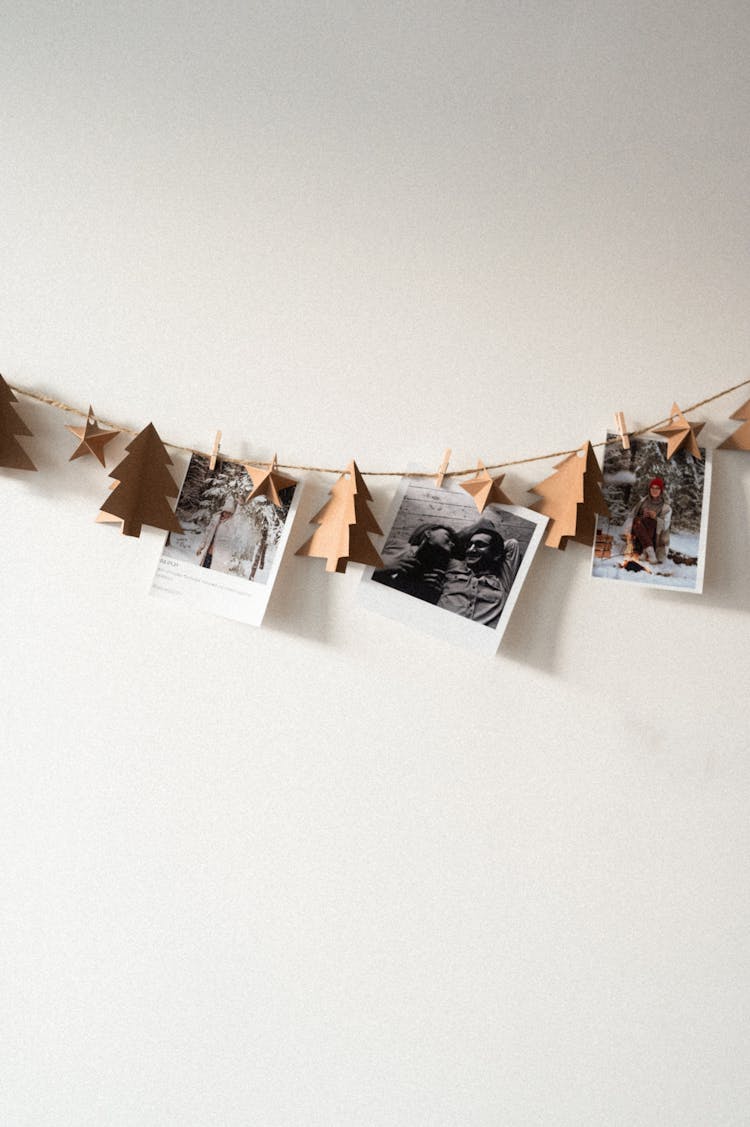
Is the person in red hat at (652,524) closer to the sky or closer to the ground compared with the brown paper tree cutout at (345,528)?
closer to the sky

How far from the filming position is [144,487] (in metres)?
0.95

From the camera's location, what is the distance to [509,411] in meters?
0.97

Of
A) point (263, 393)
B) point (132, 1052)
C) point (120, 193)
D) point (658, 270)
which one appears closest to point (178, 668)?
point (263, 393)

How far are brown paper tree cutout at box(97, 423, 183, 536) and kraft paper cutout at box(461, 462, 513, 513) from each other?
0.35m

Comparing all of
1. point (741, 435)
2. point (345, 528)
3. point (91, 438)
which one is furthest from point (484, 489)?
point (91, 438)

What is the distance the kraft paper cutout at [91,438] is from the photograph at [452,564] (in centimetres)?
35

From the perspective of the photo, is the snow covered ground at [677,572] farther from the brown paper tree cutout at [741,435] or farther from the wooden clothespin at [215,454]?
the wooden clothespin at [215,454]

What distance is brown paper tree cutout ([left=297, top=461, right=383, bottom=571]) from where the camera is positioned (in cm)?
93

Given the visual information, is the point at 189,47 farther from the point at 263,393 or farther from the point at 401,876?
the point at 401,876

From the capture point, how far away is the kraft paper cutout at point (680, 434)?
920 millimetres

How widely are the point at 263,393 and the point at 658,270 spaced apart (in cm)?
50

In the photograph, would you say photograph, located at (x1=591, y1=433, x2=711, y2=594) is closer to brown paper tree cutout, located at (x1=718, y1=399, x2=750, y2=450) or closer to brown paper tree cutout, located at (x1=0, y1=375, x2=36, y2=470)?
brown paper tree cutout, located at (x1=718, y1=399, x2=750, y2=450)

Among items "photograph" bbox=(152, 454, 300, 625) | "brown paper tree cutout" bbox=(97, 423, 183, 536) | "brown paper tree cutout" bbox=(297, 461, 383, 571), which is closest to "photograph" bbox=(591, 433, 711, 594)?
"brown paper tree cutout" bbox=(297, 461, 383, 571)

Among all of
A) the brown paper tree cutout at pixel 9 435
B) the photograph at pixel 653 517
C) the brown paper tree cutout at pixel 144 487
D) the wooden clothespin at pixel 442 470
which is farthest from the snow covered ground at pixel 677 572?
the brown paper tree cutout at pixel 9 435
